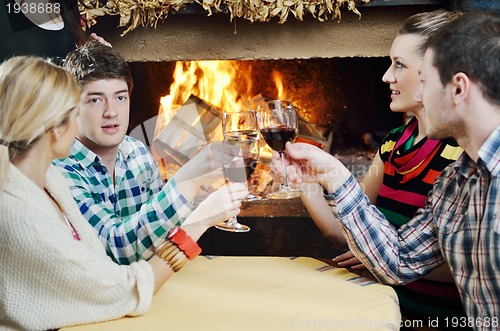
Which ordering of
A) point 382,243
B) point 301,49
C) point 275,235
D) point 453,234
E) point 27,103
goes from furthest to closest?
1. point 275,235
2. point 301,49
3. point 382,243
4. point 453,234
5. point 27,103

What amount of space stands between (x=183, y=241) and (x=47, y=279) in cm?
31

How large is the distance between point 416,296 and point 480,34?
2.79 ft

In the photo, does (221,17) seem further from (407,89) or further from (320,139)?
(407,89)

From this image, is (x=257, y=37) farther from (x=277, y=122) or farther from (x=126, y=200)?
(x=277, y=122)

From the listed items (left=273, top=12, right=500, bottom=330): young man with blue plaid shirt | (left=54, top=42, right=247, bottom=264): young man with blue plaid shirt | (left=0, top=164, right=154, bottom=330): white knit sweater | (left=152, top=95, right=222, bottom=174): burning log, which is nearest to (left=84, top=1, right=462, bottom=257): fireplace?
(left=152, top=95, right=222, bottom=174): burning log

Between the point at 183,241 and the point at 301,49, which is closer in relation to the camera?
the point at 183,241

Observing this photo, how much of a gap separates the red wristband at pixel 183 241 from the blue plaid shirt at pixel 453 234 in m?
0.40

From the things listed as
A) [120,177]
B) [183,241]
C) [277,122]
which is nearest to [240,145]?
[277,122]

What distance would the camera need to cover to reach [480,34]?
1.35 m

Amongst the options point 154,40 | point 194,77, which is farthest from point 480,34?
point 194,77

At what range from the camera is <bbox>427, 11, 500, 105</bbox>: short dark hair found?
4.36ft

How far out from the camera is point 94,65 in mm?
1856

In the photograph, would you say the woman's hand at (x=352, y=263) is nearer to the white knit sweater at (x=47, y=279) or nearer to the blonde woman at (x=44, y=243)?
the blonde woman at (x=44, y=243)

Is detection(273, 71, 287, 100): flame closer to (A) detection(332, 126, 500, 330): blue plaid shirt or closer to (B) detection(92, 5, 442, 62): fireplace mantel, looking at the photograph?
(B) detection(92, 5, 442, 62): fireplace mantel
